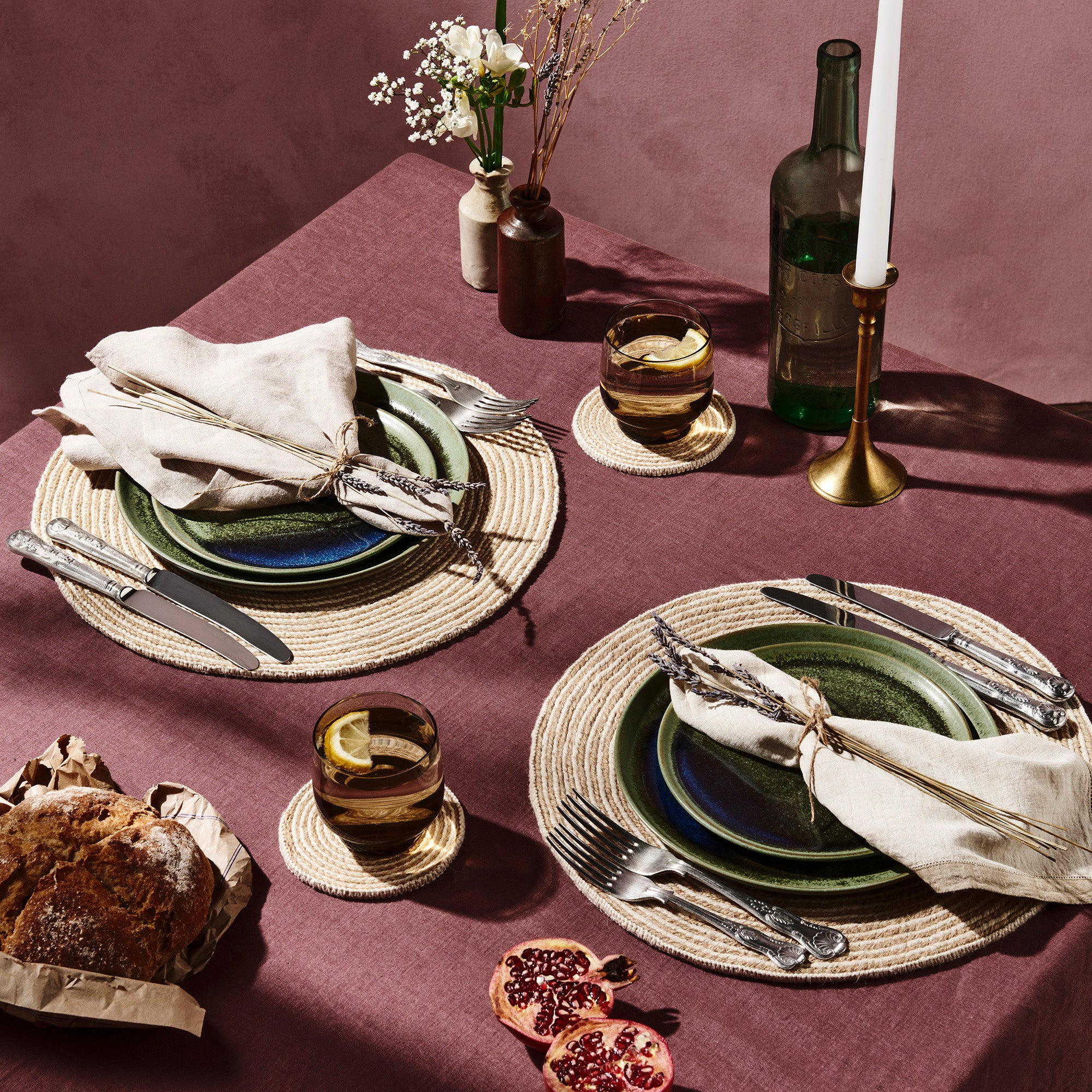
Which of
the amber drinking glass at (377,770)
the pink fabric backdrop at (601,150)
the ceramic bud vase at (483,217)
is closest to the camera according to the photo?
the amber drinking glass at (377,770)

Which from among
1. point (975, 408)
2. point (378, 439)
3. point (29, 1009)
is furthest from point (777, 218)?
point (29, 1009)

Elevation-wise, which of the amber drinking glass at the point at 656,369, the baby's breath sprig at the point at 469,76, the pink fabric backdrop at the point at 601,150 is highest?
the baby's breath sprig at the point at 469,76

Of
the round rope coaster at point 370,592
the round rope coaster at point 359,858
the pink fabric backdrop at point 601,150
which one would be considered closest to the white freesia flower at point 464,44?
the round rope coaster at point 370,592

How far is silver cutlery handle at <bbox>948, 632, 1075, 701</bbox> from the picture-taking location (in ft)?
3.35

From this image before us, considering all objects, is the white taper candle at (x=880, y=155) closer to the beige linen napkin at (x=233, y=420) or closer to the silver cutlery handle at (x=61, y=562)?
the beige linen napkin at (x=233, y=420)

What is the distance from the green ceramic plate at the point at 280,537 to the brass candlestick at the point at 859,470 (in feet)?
1.24

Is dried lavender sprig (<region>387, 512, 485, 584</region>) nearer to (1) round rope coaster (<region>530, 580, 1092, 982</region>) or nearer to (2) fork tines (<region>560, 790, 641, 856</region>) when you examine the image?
(1) round rope coaster (<region>530, 580, 1092, 982</region>)

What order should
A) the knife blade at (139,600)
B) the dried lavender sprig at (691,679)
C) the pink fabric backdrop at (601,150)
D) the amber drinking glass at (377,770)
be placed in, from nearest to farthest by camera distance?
1. the amber drinking glass at (377,770)
2. the dried lavender sprig at (691,679)
3. the knife blade at (139,600)
4. the pink fabric backdrop at (601,150)

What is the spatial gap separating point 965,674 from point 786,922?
0.28 metres

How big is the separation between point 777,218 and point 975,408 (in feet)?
0.98

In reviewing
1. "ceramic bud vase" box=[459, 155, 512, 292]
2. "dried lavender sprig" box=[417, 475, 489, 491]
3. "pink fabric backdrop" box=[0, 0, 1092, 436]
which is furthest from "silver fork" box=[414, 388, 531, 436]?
"pink fabric backdrop" box=[0, 0, 1092, 436]

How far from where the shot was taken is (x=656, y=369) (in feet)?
4.07

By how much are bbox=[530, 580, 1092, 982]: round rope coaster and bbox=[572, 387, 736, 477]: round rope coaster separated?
0.19 metres

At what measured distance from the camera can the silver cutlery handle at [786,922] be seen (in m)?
0.87
